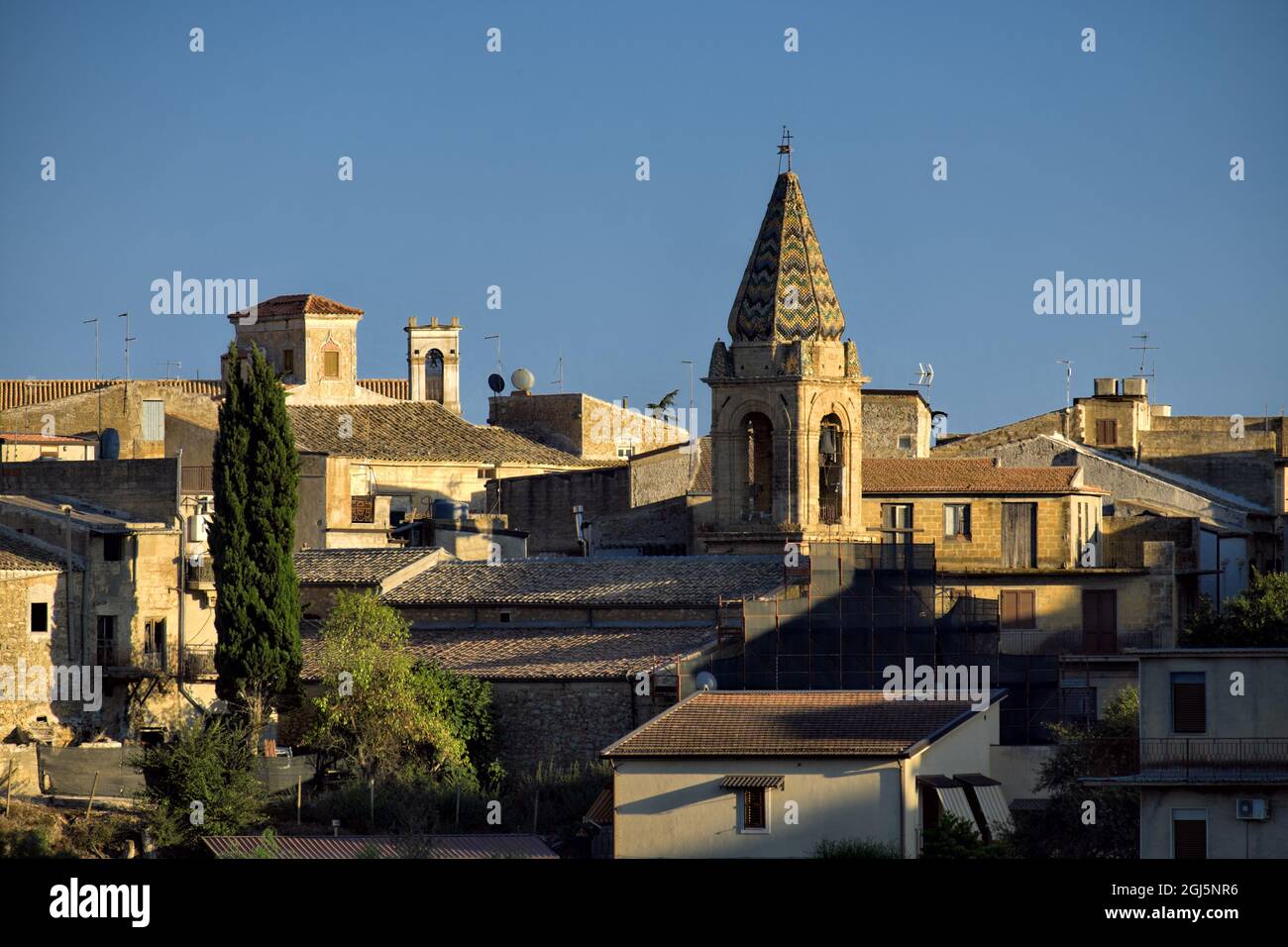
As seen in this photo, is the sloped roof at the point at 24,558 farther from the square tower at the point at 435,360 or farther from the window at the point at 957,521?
the square tower at the point at 435,360

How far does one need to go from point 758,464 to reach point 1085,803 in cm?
1778

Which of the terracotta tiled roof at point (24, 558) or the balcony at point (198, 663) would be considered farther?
the balcony at point (198, 663)

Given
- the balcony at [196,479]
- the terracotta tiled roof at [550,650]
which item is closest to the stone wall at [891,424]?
the balcony at [196,479]

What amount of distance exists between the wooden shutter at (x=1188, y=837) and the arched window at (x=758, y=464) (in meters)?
20.2

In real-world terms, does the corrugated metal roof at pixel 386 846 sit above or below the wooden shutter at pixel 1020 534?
below

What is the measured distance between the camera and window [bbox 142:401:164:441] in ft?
214

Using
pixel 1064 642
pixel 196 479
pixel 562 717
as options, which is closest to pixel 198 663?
pixel 562 717

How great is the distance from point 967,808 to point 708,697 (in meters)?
5.24

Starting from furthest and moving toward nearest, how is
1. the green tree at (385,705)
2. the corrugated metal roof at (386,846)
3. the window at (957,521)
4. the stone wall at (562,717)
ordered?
the window at (957,521) < the stone wall at (562,717) < the green tree at (385,705) < the corrugated metal roof at (386,846)

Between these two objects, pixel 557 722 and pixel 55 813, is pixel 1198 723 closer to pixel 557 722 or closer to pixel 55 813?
pixel 557 722

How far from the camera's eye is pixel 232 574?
4994cm

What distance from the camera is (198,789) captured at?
4509 centimetres

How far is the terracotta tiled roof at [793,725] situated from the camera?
1582 inches
